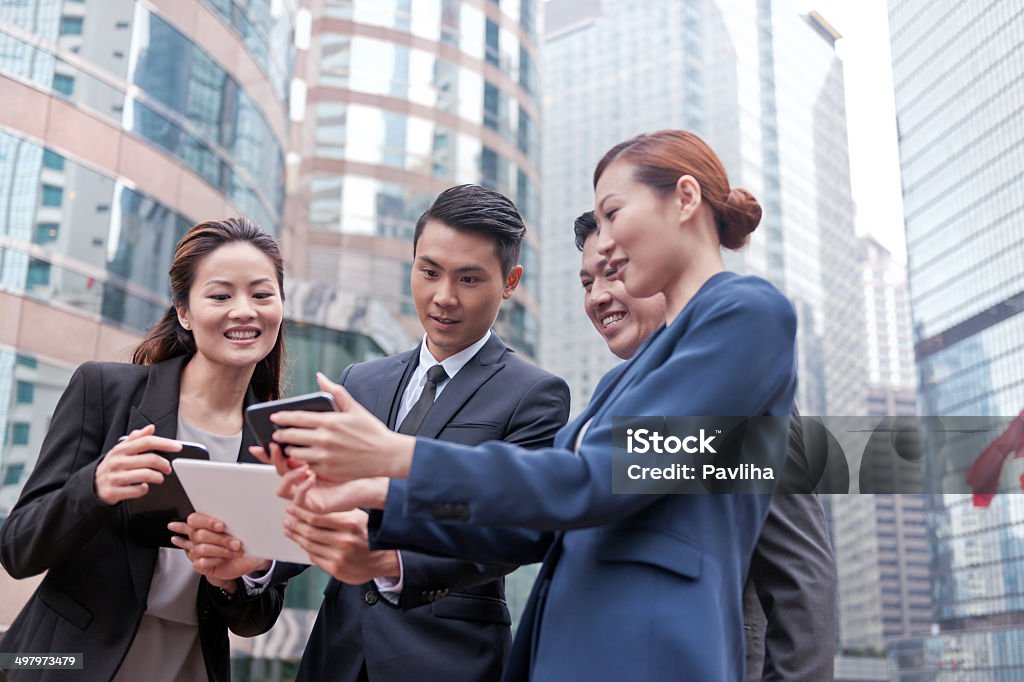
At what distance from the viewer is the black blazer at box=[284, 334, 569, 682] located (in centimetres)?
177

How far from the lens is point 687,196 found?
5.18ft

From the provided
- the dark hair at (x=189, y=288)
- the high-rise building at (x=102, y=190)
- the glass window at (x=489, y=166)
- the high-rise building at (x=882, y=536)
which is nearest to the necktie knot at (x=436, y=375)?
the dark hair at (x=189, y=288)

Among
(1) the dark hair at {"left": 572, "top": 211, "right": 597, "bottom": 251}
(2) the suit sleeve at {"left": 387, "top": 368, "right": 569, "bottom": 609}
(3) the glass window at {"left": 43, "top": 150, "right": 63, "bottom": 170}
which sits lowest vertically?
(2) the suit sleeve at {"left": 387, "top": 368, "right": 569, "bottom": 609}

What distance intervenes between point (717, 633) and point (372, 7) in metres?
29.6

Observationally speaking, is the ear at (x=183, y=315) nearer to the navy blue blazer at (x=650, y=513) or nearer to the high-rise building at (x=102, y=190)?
the navy blue blazer at (x=650, y=513)

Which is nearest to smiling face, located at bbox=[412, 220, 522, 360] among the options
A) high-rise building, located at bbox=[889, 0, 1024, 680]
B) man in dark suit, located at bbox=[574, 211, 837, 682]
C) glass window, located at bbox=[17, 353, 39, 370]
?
man in dark suit, located at bbox=[574, 211, 837, 682]

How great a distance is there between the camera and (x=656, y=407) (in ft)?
4.62

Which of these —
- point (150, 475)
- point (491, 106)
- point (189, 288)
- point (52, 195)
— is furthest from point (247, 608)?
point (491, 106)

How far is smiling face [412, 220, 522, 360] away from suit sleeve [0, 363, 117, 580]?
0.79 metres

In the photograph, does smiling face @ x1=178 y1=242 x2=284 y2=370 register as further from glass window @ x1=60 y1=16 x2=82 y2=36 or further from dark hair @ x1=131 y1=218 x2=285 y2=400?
glass window @ x1=60 y1=16 x2=82 y2=36

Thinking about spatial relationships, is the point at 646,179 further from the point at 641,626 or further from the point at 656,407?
the point at 641,626

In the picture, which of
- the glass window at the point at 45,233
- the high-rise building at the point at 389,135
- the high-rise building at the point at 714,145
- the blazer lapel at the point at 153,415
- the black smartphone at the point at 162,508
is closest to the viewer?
the black smartphone at the point at 162,508

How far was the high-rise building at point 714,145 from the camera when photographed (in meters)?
50.5

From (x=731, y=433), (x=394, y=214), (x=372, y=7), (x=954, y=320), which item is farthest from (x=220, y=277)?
(x=954, y=320)
